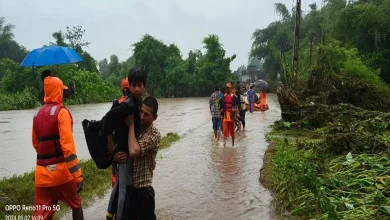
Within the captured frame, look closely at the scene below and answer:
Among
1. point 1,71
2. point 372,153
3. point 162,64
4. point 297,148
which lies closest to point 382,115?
point 297,148

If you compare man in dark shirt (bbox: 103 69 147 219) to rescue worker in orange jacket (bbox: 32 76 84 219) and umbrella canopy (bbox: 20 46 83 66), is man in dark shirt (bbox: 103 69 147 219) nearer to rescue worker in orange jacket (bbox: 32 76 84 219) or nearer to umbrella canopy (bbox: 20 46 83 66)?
rescue worker in orange jacket (bbox: 32 76 84 219)

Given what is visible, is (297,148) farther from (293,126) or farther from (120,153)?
(120,153)

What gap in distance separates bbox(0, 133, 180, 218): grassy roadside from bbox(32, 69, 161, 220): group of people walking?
200 cm

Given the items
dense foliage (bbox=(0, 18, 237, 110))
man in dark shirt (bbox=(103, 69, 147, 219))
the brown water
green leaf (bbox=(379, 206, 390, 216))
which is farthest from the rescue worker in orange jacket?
dense foliage (bbox=(0, 18, 237, 110))

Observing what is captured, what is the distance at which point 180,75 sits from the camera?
48.4m

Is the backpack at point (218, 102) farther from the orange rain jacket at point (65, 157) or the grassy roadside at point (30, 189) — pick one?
the orange rain jacket at point (65, 157)

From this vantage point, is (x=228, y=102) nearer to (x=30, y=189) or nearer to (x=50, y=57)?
(x=50, y=57)

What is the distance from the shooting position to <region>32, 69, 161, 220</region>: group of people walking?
3.13m

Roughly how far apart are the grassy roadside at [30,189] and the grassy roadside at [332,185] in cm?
→ 300

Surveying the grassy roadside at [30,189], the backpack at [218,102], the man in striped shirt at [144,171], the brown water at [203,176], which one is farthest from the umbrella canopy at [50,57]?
the backpack at [218,102]

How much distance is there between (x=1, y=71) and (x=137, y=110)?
53.5m

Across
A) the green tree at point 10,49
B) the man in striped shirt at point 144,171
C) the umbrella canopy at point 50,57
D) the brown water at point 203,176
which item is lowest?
the brown water at point 203,176

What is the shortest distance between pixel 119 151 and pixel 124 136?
5.2 inches

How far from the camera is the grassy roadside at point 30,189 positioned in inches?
226
